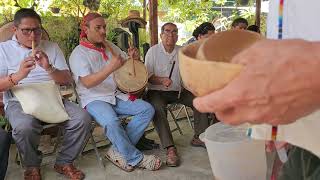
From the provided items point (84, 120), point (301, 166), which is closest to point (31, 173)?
point (84, 120)

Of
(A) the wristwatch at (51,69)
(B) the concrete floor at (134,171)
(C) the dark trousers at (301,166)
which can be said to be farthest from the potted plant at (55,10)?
(C) the dark trousers at (301,166)

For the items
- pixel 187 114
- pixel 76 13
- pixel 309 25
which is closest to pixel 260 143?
pixel 309 25

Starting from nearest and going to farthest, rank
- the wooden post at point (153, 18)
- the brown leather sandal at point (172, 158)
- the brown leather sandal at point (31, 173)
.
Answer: the brown leather sandal at point (31, 173), the brown leather sandal at point (172, 158), the wooden post at point (153, 18)

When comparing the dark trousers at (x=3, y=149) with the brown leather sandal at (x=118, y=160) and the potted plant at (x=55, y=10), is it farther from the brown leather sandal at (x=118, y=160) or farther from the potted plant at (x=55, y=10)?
the potted plant at (x=55, y=10)

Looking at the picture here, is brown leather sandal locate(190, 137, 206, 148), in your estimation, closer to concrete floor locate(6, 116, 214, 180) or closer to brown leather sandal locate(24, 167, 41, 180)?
concrete floor locate(6, 116, 214, 180)

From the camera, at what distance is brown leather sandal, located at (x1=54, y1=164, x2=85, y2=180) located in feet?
10.7

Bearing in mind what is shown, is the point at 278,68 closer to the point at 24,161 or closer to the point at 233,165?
the point at 233,165

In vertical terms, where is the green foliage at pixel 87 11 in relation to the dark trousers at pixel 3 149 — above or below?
above

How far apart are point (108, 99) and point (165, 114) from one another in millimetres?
647

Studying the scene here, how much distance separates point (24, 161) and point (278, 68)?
296cm

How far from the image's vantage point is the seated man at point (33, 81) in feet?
9.97

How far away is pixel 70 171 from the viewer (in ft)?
10.8

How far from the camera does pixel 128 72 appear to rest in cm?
380

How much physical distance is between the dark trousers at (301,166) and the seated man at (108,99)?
2.55 metres
